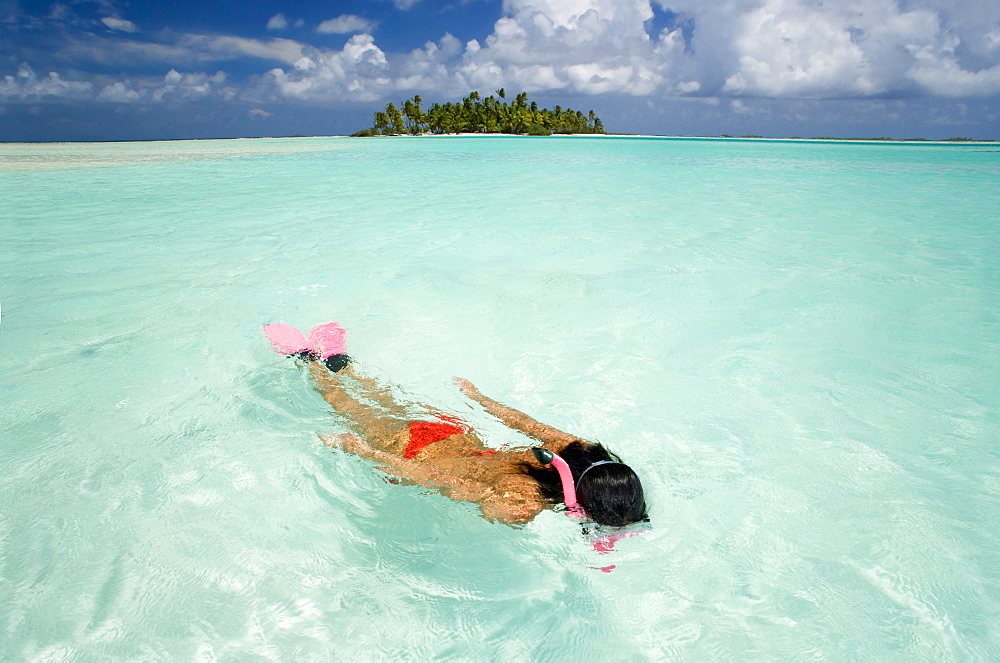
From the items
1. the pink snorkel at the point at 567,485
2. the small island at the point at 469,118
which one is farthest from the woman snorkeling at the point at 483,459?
the small island at the point at 469,118

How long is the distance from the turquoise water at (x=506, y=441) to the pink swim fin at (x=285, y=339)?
0.16 metres

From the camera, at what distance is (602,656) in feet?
6.09

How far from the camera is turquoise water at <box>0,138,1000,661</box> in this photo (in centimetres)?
194

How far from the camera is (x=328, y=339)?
4.49 meters

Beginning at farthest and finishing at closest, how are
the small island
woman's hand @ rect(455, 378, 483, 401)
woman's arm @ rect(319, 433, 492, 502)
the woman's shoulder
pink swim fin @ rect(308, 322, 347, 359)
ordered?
the small island → pink swim fin @ rect(308, 322, 347, 359) → woman's hand @ rect(455, 378, 483, 401) → woman's arm @ rect(319, 433, 492, 502) → the woman's shoulder

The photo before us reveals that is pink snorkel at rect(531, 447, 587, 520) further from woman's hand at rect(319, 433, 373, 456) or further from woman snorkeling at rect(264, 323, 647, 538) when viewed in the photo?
woman's hand at rect(319, 433, 373, 456)

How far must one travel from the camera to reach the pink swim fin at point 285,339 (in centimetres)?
415

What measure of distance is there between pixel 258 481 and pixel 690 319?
405 cm

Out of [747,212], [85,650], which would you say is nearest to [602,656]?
[85,650]

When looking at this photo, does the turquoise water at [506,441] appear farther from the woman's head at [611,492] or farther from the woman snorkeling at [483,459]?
the woman's head at [611,492]

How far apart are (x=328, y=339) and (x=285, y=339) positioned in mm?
368

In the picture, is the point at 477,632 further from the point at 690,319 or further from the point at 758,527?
the point at 690,319

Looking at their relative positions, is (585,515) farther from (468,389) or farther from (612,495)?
(468,389)

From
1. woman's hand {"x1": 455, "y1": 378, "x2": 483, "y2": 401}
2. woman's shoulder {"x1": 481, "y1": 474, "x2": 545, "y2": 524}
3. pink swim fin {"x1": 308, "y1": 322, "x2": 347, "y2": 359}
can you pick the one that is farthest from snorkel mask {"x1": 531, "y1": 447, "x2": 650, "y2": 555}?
pink swim fin {"x1": 308, "y1": 322, "x2": 347, "y2": 359}
